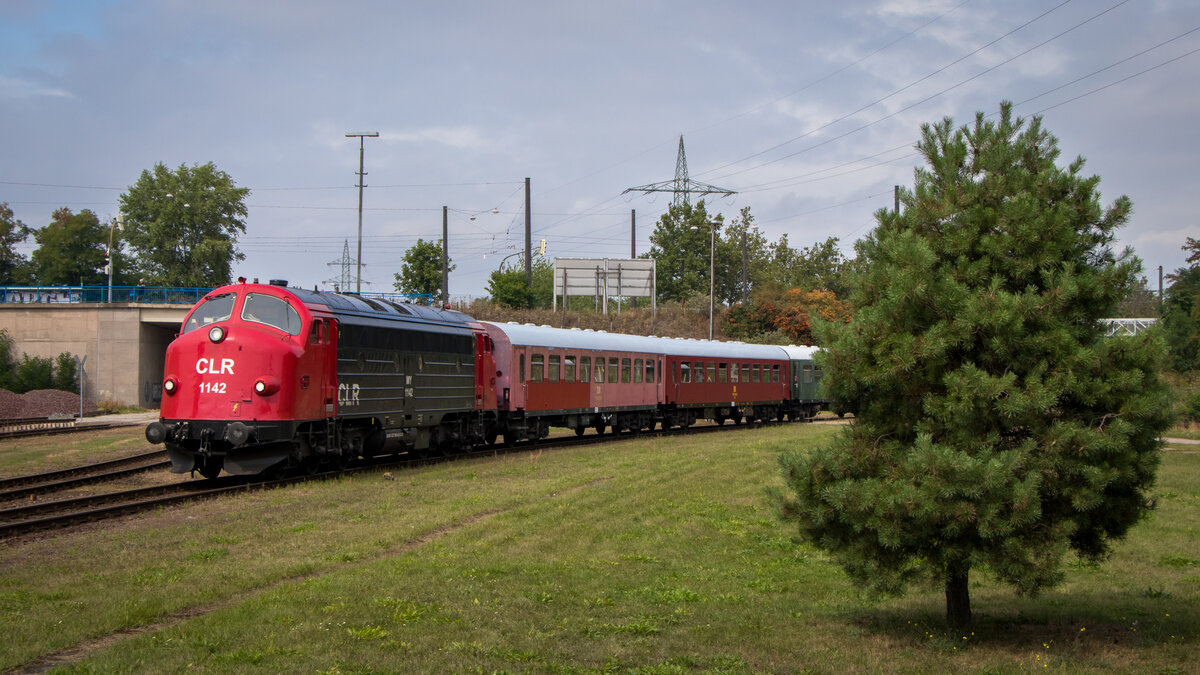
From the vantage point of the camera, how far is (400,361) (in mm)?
21406

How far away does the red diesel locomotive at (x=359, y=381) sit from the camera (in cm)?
1725

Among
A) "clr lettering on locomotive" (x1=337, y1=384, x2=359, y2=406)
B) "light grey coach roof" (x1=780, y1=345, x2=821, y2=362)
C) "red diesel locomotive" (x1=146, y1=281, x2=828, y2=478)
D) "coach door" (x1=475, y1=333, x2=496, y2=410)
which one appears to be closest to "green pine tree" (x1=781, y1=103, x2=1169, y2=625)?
"red diesel locomotive" (x1=146, y1=281, x2=828, y2=478)

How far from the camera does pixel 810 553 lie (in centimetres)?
1268

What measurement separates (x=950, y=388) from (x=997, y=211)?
1.57m

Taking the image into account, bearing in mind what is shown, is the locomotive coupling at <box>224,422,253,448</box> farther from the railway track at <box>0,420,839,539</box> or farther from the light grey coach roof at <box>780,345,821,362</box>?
the light grey coach roof at <box>780,345,821,362</box>

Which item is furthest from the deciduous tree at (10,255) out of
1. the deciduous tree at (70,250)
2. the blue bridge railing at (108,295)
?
the blue bridge railing at (108,295)

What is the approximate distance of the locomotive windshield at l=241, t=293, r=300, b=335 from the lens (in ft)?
58.4

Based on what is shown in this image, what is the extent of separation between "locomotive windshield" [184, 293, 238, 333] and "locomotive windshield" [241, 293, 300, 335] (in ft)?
1.11

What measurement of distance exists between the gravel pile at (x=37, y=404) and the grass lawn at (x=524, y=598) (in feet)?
96.5

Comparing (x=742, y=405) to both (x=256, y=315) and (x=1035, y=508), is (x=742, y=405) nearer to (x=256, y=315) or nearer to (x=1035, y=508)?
(x=256, y=315)

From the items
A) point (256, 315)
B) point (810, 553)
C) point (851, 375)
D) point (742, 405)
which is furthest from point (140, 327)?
point (851, 375)

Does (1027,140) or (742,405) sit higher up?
(1027,140)

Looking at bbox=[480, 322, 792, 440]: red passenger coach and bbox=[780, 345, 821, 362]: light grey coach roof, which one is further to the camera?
bbox=[780, 345, 821, 362]: light grey coach roof

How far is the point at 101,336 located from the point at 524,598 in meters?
46.1
